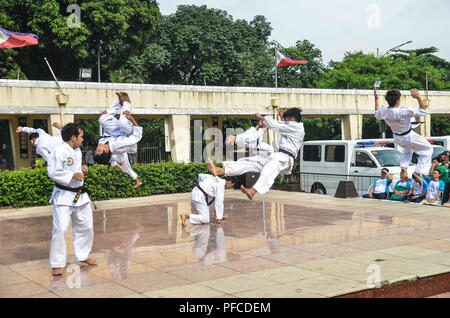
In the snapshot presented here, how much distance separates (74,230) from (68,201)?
523 millimetres

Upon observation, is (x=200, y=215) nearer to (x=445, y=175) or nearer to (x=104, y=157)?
(x=104, y=157)

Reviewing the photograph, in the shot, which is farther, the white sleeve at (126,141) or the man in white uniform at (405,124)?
the white sleeve at (126,141)

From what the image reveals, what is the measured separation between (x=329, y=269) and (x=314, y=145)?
11.4m

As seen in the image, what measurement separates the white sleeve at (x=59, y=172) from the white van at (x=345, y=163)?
10184 mm

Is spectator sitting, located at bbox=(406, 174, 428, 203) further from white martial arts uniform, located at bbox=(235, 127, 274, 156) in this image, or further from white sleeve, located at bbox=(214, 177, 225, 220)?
white sleeve, located at bbox=(214, 177, 225, 220)

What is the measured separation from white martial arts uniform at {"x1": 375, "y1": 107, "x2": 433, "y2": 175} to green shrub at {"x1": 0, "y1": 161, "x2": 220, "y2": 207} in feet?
30.4

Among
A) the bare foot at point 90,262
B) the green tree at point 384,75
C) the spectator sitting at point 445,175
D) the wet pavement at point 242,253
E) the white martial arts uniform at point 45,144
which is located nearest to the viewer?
the wet pavement at point 242,253

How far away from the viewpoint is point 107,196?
54.9ft

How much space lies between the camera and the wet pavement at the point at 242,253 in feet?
19.7

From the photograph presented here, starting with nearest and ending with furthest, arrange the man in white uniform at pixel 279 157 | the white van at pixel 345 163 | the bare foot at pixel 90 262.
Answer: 1. the bare foot at pixel 90 262
2. the man in white uniform at pixel 279 157
3. the white van at pixel 345 163

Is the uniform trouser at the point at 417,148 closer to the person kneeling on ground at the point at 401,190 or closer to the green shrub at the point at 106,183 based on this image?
the person kneeling on ground at the point at 401,190

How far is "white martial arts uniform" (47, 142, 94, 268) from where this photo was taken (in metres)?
6.83

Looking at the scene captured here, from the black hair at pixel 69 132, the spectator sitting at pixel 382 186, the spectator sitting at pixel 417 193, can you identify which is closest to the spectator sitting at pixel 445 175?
the spectator sitting at pixel 417 193

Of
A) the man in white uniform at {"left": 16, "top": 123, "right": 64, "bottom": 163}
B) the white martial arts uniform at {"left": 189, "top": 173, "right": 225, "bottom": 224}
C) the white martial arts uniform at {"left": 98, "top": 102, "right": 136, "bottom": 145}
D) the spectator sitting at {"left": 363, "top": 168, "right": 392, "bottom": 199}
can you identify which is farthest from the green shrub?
the white martial arts uniform at {"left": 189, "top": 173, "right": 225, "bottom": 224}
